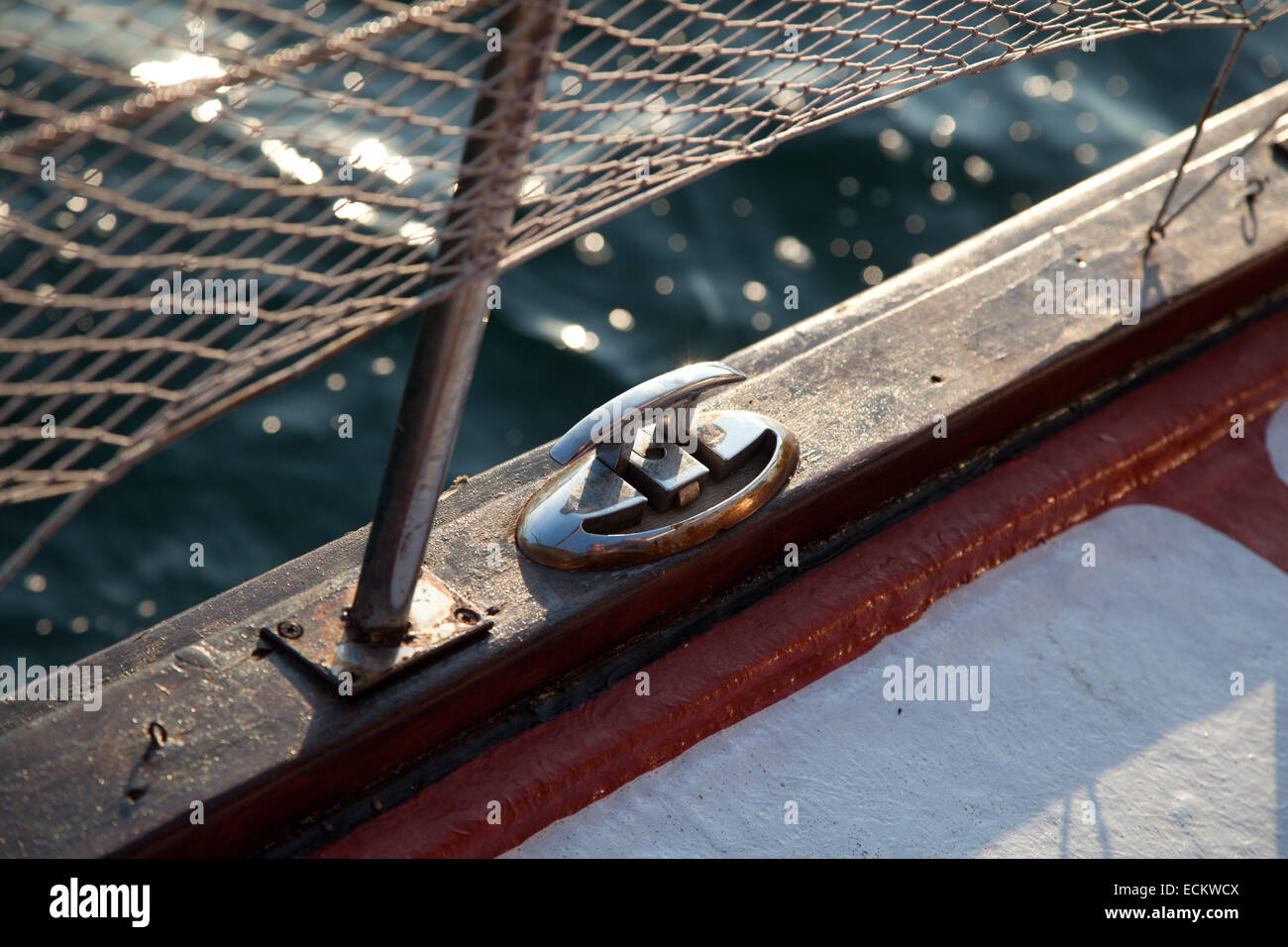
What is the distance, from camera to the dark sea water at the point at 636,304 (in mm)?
3377

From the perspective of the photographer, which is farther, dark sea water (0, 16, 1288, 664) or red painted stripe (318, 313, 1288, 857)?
dark sea water (0, 16, 1288, 664)

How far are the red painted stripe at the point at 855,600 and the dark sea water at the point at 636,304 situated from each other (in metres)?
2.00

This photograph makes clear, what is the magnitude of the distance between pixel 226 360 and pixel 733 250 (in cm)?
331

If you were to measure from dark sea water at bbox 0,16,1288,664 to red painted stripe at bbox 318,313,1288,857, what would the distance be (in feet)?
6.55

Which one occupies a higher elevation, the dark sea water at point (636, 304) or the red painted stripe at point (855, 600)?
the dark sea water at point (636, 304)

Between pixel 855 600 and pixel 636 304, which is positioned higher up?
pixel 636 304

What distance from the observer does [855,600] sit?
1.80 meters

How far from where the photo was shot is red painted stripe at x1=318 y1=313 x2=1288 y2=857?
1532mm

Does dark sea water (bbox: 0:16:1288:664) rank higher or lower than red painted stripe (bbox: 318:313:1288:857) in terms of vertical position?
higher

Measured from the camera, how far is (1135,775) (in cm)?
174

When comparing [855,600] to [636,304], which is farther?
[636,304]

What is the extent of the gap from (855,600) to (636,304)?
251 cm

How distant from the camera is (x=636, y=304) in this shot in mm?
4172

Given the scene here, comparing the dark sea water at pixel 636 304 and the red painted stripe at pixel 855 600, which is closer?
the red painted stripe at pixel 855 600
